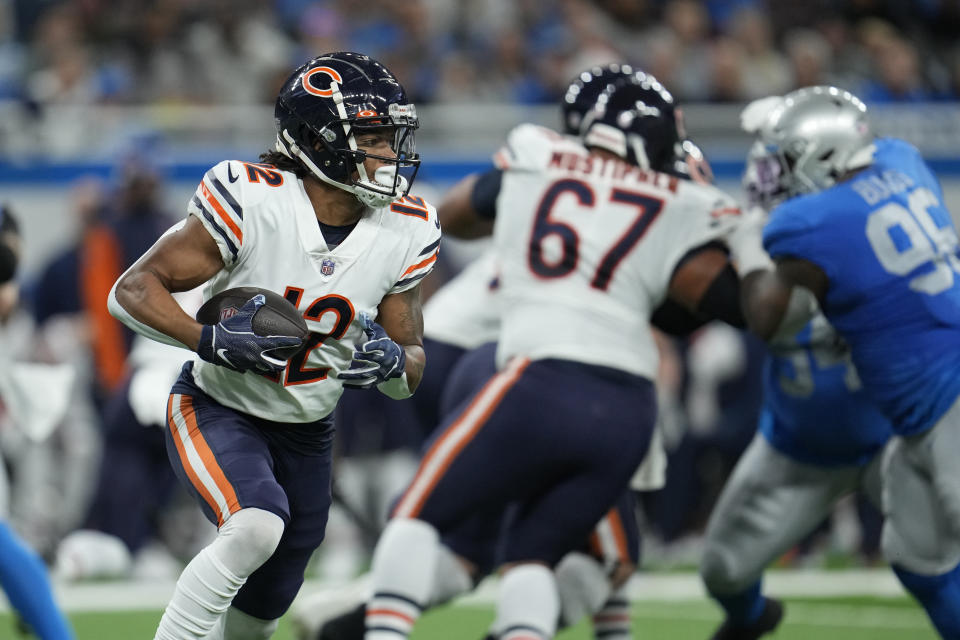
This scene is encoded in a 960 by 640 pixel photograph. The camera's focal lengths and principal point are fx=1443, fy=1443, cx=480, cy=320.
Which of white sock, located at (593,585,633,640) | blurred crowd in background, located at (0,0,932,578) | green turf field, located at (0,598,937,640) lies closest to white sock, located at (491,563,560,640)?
white sock, located at (593,585,633,640)

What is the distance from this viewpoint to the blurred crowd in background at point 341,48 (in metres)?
8.14

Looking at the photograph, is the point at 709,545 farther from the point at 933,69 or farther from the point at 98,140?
the point at 933,69

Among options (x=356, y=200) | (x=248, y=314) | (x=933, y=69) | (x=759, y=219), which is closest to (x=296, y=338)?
(x=248, y=314)

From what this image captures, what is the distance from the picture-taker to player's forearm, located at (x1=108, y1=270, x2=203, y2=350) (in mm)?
3473

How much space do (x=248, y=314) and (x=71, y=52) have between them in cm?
800

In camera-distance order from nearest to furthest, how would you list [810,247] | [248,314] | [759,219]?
[248,314], [810,247], [759,219]

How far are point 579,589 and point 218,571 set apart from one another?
1626 millimetres

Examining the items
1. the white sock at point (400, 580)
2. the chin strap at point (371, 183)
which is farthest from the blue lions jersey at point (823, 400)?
the chin strap at point (371, 183)

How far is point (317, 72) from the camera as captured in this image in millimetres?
3705

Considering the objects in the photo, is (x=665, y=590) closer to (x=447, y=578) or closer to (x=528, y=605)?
(x=447, y=578)

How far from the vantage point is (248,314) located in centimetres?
342

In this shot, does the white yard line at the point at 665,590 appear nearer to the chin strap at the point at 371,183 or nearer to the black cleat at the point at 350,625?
the black cleat at the point at 350,625

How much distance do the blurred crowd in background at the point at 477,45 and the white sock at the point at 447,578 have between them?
21.8 feet

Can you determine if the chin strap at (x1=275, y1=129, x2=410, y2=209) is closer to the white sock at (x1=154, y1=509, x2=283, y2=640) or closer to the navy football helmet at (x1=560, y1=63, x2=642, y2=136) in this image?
the white sock at (x1=154, y1=509, x2=283, y2=640)
